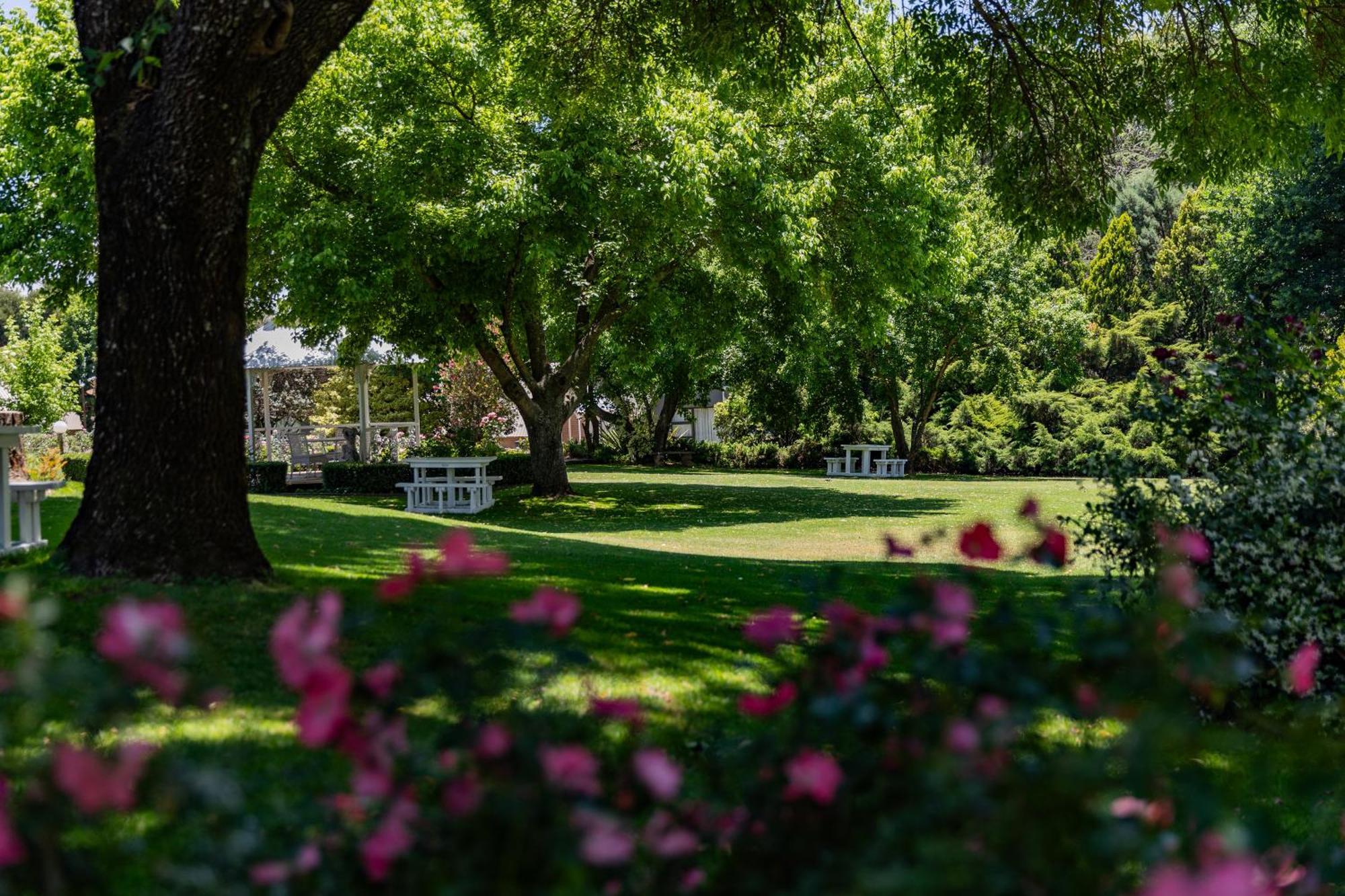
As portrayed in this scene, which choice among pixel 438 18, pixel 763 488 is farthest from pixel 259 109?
pixel 763 488

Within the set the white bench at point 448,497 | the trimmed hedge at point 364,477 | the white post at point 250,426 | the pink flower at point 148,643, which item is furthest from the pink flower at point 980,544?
the white post at point 250,426

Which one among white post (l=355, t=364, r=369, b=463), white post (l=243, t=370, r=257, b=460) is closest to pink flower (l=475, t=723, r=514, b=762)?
white post (l=355, t=364, r=369, b=463)

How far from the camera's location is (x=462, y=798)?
1.76 m

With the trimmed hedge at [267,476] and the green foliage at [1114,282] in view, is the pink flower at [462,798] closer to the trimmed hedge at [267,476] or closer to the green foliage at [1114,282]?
the trimmed hedge at [267,476]

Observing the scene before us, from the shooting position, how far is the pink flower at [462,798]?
5.76 ft

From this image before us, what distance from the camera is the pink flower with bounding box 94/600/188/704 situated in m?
1.60

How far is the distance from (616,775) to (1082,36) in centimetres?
1040

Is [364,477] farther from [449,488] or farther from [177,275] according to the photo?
[177,275]

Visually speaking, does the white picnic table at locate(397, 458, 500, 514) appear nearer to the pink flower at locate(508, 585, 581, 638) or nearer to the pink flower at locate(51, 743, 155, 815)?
the pink flower at locate(508, 585, 581, 638)

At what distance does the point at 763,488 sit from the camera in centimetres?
→ 2505

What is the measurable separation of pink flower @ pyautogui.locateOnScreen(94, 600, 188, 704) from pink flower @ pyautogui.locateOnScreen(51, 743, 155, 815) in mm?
116

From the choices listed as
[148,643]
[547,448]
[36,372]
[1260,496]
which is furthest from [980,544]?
[36,372]

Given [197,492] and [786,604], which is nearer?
[197,492]

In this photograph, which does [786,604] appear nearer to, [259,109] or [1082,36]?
[259,109]
